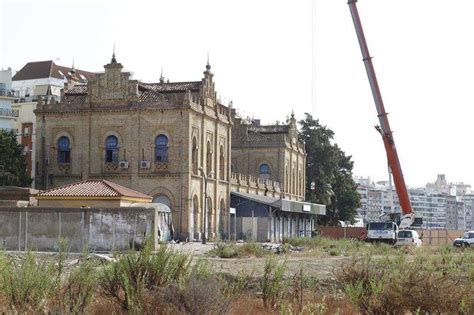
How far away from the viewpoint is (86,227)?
106 ft

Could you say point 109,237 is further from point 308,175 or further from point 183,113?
point 308,175

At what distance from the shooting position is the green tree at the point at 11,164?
57.2m

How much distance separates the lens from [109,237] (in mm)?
32344

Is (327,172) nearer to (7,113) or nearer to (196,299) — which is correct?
(7,113)

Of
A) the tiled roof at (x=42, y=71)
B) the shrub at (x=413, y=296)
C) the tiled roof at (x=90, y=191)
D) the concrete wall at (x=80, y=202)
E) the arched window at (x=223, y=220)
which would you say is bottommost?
the shrub at (x=413, y=296)

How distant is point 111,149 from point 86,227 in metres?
24.9

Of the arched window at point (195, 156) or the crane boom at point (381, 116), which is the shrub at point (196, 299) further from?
the arched window at point (195, 156)

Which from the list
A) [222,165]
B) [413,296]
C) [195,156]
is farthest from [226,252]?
[222,165]

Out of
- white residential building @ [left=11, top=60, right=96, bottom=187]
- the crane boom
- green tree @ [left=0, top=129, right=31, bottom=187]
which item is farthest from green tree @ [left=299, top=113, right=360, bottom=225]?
the crane boom

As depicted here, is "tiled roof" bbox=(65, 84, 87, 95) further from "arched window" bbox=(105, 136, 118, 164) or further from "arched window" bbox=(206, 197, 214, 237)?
"arched window" bbox=(206, 197, 214, 237)

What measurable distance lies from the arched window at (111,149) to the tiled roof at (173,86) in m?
4.41

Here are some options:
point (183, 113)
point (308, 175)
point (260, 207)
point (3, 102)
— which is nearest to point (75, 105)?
point (183, 113)

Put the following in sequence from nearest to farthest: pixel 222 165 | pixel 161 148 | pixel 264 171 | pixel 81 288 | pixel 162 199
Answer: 1. pixel 81 288
2. pixel 162 199
3. pixel 161 148
4. pixel 222 165
5. pixel 264 171

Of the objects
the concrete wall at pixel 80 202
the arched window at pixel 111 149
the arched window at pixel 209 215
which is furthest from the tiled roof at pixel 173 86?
the concrete wall at pixel 80 202
